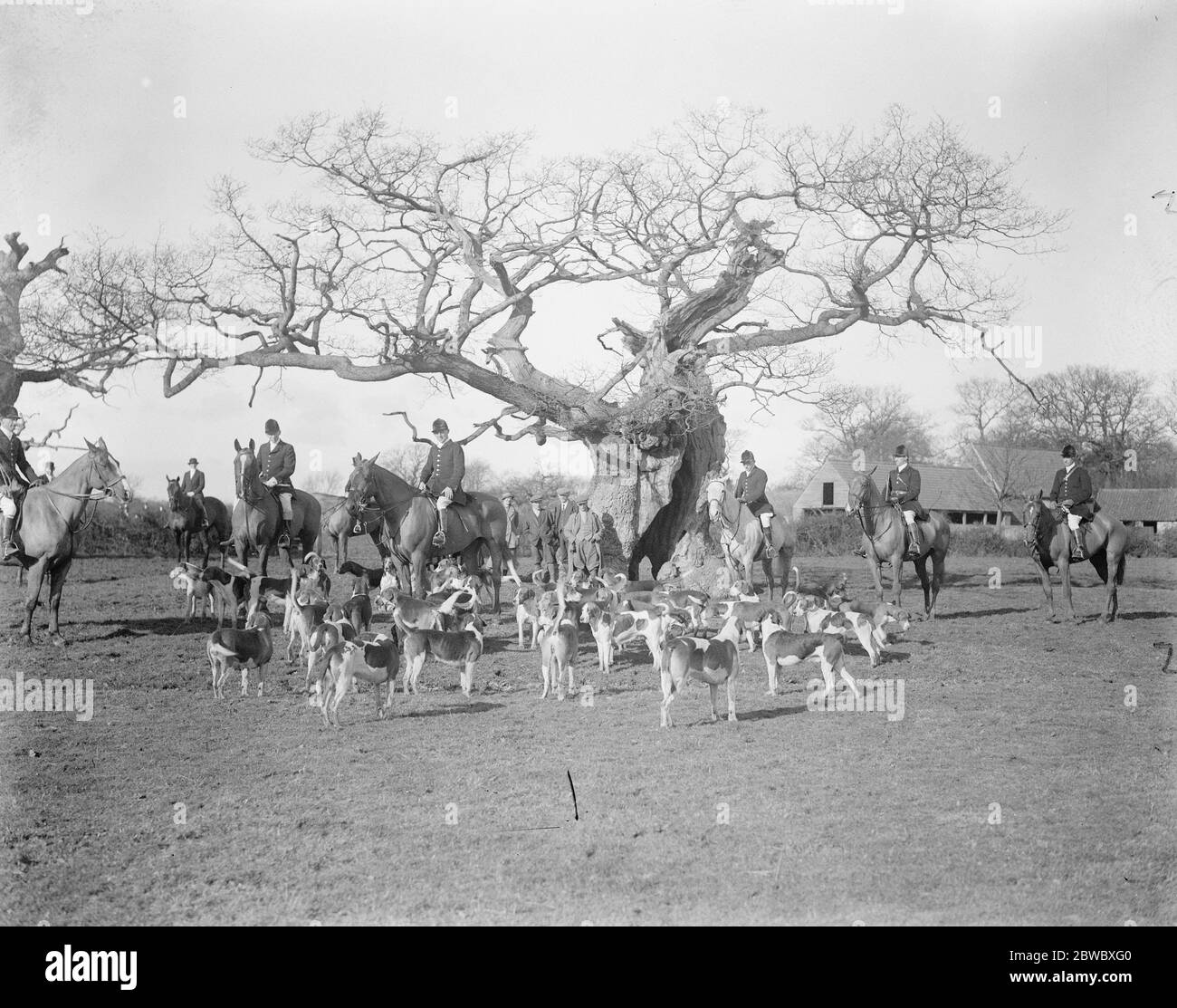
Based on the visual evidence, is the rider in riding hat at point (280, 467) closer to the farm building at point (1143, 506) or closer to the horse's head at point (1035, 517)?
the horse's head at point (1035, 517)

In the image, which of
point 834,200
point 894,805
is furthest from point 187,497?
point 894,805

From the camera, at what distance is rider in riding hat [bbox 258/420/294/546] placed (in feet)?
56.1

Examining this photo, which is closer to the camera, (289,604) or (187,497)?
(289,604)

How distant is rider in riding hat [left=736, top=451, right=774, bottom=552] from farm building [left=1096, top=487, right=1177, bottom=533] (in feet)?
53.6

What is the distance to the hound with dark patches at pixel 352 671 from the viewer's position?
9078 millimetres

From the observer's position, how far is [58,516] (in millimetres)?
13281

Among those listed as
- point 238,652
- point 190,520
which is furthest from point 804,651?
point 190,520

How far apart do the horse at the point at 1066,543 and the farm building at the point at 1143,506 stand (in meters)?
14.4

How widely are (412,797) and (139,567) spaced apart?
1882 cm

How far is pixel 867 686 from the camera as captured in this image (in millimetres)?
10664

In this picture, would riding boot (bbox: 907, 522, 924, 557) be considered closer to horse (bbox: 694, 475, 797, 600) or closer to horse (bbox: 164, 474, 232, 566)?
horse (bbox: 694, 475, 797, 600)

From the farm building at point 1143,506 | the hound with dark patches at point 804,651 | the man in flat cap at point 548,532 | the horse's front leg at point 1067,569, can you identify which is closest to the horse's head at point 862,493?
the horse's front leg at point 1067,569

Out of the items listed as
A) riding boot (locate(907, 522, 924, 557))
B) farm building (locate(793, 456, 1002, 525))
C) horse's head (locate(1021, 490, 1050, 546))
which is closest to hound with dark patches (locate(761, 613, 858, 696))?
riding boot (locate(907, 522, 924, 557))

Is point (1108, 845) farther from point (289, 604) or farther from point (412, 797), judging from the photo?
point (289, 604)
